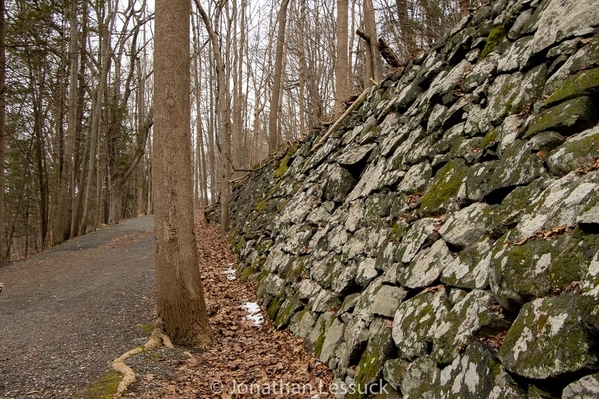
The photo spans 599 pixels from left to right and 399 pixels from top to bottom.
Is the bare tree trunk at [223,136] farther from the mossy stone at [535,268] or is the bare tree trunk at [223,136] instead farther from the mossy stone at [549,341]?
the mossy stone at [549,341]

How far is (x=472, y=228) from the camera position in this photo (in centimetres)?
314

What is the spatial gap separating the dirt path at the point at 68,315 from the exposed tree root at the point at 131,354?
6.3 inches

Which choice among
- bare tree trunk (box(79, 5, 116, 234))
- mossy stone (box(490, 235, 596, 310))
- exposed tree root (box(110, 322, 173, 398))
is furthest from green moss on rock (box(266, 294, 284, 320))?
bare tree trunk (box(79, 5, 116, 234))

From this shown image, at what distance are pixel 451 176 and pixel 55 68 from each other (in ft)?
56.4

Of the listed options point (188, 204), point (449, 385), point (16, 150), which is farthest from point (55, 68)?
point (449, 385)

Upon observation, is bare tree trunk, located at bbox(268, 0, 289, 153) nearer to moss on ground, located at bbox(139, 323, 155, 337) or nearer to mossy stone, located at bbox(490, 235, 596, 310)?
moss on ground, located at bbox(139, 323, 155, 337)

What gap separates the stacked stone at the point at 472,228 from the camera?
83.0 inches

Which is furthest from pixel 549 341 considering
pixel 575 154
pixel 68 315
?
pixel 68 315

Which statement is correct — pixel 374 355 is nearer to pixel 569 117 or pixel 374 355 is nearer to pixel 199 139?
pixel 569 117

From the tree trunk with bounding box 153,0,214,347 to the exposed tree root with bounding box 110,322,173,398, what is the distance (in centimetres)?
9

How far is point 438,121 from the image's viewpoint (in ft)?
14.5

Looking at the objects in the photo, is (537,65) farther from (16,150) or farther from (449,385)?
(16,150)

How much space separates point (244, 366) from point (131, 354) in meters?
1.31

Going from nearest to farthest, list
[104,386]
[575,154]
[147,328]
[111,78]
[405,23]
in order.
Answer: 1. [575,154]
2. [104,386]
3. [147,328]
4. [405,23]
5. [111,78]
